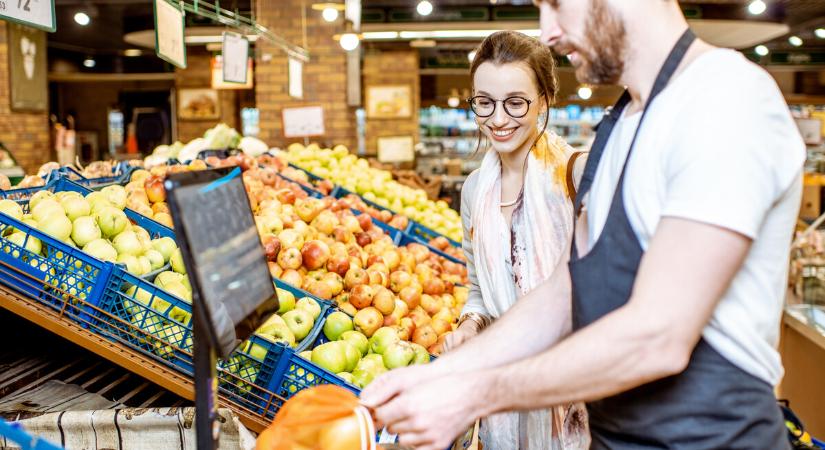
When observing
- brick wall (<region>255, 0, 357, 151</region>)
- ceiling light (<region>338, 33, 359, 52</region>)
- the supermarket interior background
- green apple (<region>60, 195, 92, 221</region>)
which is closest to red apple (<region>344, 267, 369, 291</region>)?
the supermarket interior background

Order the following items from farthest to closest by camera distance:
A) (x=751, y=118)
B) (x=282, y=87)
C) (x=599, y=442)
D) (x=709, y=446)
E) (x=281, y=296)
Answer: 1. (x=282, y=87)
2. (x=281, y=296)
3. (x=599, y=442)
4. (x=709, y=446)
5. (x=751, y=118)

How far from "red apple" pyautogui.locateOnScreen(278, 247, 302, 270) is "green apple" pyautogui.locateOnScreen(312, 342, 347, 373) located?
0.71 metres

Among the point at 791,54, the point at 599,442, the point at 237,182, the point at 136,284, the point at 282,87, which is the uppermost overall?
the point at 791,54

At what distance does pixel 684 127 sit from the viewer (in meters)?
1.00

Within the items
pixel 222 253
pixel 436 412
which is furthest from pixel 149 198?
pixel 436 412

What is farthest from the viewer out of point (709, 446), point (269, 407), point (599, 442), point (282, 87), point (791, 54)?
point (791, 54)

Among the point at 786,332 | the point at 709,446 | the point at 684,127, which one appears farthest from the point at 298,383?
the point at 786,332

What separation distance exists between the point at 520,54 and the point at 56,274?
1.41m

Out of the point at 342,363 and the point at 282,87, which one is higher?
the point at 282,87

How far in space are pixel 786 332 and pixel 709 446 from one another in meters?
3.26

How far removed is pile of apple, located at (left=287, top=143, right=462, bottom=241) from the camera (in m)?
4.79

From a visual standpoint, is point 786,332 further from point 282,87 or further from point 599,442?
point 282,87

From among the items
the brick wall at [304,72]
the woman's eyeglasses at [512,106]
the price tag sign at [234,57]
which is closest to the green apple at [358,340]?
the woman's eyeglasses at [512,106]

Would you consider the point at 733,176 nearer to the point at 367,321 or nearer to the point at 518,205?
the point at 518,205
